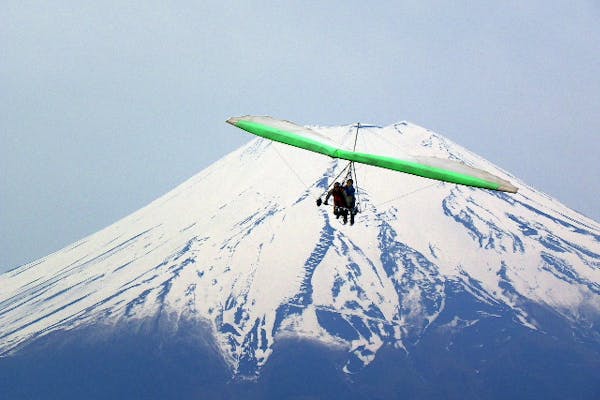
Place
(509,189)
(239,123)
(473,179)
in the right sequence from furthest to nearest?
(239,123) → (473,179) → (509,189)

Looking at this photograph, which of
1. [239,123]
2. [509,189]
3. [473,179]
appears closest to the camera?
[509,189]

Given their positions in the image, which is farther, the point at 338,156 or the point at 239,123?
the point at 239,123

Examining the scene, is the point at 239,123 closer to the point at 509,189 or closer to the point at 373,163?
the point at 373,163

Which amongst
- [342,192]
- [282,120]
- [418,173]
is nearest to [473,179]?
[418,173]

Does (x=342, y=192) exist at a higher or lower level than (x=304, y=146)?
lower

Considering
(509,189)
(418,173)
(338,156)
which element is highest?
(338,156)

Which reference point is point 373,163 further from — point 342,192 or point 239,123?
point 239,123
